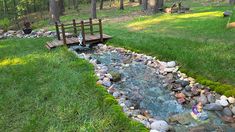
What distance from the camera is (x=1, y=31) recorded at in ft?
76.6

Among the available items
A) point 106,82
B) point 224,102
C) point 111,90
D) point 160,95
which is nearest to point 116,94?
point 111,90

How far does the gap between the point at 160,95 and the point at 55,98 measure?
3.05m

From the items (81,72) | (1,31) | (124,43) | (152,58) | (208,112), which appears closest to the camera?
(208,112)

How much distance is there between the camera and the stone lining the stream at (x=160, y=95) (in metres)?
7.04

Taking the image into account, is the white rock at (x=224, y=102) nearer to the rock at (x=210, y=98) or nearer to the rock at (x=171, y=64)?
the rock at (x=210, y=98)

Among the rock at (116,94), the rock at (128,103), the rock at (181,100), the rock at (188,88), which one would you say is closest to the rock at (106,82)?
the rock at (116,94)

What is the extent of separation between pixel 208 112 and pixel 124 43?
7.01 metres

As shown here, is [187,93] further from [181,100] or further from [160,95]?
[160,95]

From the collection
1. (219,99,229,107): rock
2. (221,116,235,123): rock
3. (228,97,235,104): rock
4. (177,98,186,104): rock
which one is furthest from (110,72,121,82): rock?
(221,116,235,123): rock

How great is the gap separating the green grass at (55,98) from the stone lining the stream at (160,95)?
44cm

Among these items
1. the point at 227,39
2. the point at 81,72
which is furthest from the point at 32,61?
the point at 227,39

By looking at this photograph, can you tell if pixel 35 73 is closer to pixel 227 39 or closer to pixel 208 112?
pixel 208 112

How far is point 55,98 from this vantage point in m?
8.34

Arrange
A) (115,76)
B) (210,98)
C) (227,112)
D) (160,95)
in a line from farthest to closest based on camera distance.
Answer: (115,76)
(160,95)
(210,98)
(227,112)
